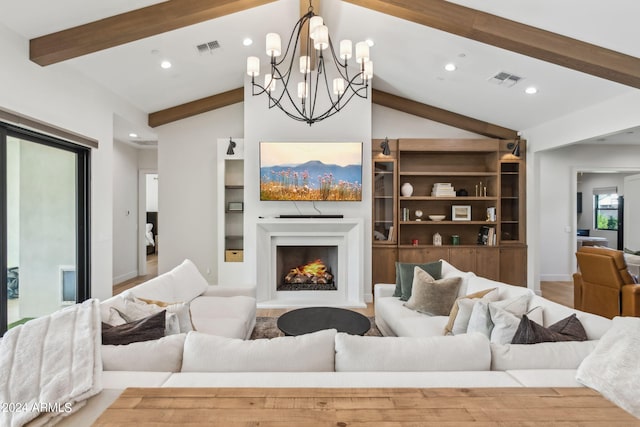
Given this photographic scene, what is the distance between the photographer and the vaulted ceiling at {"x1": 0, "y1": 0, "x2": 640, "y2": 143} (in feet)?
9.02

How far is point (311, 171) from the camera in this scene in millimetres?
4652

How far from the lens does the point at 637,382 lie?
1211mm

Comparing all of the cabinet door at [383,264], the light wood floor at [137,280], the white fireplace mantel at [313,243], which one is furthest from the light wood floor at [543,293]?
the cabinet door at [383,264]

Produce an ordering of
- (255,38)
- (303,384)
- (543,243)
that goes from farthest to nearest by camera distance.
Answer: (543,243) → (255,38) → (303,384)

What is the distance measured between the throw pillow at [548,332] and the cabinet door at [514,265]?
12.4 ft

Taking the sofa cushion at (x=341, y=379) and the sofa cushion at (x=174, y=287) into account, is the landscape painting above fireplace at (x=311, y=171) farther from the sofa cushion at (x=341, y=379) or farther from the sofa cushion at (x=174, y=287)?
the sofa cushion at (x=341, y=379)

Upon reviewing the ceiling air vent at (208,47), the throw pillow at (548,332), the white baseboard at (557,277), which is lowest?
the white baseboard at (557,277)

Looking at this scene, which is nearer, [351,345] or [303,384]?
[303,384]

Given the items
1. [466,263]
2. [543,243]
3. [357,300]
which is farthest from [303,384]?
[543,243]

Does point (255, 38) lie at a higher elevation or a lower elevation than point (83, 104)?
higher

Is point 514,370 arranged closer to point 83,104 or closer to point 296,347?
point 296,347

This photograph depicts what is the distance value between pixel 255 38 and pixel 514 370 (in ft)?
13.4

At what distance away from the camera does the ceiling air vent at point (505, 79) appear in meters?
3.78

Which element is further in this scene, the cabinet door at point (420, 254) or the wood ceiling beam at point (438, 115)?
the wood ceiling beam at point (438, 115)
